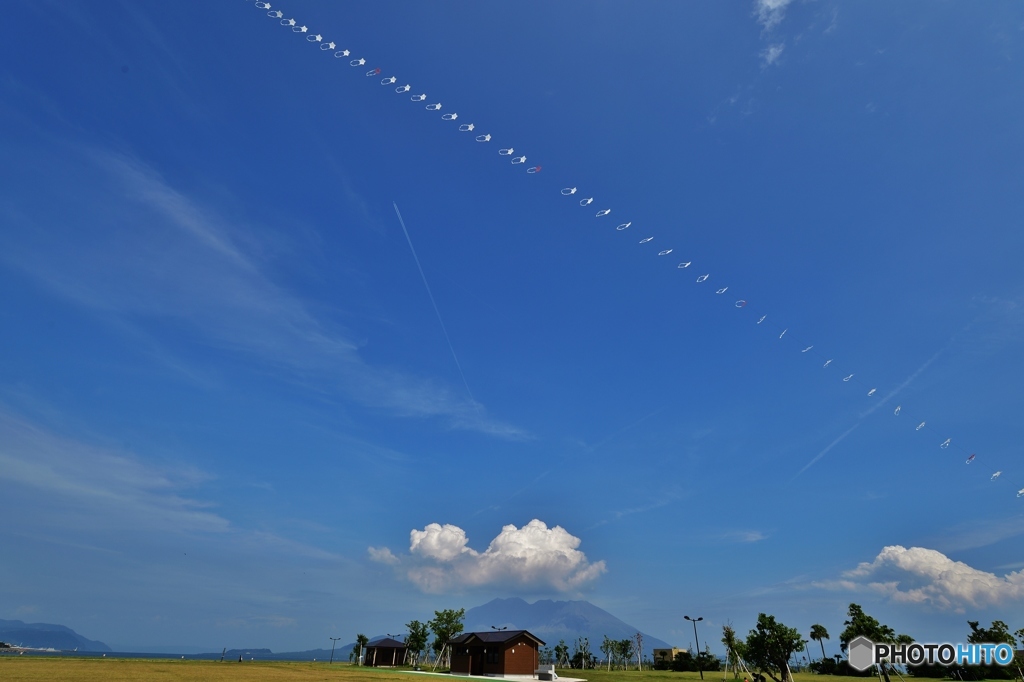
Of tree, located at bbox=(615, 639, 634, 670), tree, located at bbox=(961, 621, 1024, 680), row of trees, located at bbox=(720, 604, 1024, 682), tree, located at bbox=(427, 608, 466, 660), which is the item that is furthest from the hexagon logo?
tree, located at bbox=(615, 639, 634, 670)

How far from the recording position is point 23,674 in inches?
1452

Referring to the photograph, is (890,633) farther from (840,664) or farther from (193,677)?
(193,677)

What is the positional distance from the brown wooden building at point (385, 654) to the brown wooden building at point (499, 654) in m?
26.4

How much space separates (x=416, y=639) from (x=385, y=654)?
256 inches

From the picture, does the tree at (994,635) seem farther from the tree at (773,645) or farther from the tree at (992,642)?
the tree at (773,645)

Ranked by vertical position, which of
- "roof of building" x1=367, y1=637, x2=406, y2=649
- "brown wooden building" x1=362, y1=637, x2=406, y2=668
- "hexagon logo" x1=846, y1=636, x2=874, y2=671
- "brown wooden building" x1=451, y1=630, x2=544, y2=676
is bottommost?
"brown wooden building" x1=362, y1=637, x2=406, y2=668

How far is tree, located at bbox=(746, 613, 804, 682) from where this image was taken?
2442 inches

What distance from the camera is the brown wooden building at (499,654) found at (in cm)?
6078

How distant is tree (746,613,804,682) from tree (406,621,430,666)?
176 ft

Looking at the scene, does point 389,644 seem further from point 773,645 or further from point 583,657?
point 773,645

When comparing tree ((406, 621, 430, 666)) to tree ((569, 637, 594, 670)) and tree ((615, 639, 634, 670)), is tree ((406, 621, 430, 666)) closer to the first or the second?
tree ((569, 637, 594, 670))

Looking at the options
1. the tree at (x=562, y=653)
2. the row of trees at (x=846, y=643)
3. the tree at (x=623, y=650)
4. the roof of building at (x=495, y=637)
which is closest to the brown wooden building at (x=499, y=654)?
the roof of building at (x=495, y=637)

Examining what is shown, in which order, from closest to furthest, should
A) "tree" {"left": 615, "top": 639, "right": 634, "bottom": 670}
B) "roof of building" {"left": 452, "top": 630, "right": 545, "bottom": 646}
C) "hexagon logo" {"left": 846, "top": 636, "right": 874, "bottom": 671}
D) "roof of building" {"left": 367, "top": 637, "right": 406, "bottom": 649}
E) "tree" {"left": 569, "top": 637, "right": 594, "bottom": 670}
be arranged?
"hexagon logo" {"left": 846, "top": 636, "right": 874, "bottom": 671} < "roof of building" {"left": 452, "top": 630, "right": 545, "bottom": 646} < "roof of building" {"left": 367, "top": 637, "right": 406, "bottom": 649} < "tree" {"left": 569, "top": 637, "right": 594, "bottom": 670} < "tree" {"left": 615, "top": 639, "right": 634, "bottom": 670}

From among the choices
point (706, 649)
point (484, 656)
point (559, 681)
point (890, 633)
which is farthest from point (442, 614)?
point (890, 633)
